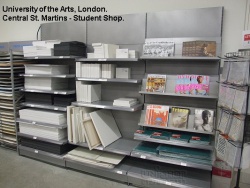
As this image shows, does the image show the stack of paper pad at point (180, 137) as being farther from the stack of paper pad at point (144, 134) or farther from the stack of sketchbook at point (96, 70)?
the stack of sketchbook at point (96, 70)

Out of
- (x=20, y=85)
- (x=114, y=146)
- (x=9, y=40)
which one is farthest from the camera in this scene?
(x=9, y=40)

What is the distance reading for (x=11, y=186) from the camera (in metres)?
2.57

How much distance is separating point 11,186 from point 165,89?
2.36m

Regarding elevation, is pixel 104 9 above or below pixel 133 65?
above

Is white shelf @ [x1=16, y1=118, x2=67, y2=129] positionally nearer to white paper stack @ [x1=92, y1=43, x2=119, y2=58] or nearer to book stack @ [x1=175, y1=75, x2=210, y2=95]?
white paper stack @ [x1=92, y1=43, x2=119, y2=58]

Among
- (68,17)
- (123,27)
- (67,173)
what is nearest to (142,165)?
(67,173)

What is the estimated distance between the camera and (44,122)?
3068 mm

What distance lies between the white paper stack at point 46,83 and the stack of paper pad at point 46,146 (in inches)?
34.8

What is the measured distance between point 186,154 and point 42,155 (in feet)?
7.31

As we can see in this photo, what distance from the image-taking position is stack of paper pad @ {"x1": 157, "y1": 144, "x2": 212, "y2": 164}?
230cm

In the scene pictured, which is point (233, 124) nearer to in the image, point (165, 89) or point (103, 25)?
point (165, 89)

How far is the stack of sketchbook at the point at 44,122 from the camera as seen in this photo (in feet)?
9.79

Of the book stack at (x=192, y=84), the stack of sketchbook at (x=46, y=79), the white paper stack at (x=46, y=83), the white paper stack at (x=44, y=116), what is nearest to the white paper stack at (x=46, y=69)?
the stack of sketchbook at (x=46, y=79)

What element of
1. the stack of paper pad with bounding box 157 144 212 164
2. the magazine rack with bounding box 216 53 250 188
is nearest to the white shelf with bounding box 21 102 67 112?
the stack of paper pad with bounding box 157 144 212 164
